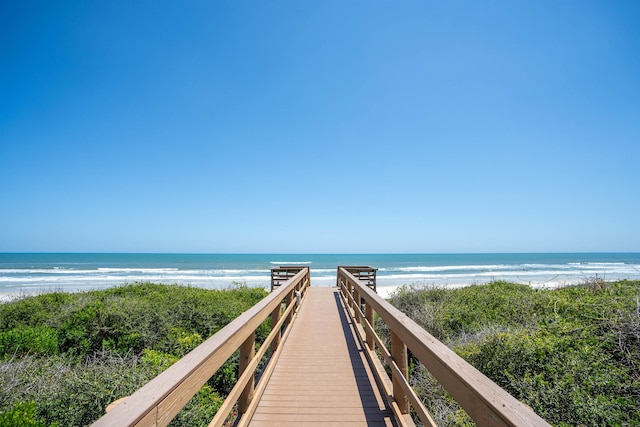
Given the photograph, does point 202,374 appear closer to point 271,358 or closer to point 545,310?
point 271,358

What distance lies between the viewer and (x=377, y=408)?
3.01 m

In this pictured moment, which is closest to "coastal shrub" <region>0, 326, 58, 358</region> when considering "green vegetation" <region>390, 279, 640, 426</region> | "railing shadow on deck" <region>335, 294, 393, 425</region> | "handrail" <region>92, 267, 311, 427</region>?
"handrail" <region>92, 267, 311, 427</region>

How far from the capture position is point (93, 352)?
6.68 meters

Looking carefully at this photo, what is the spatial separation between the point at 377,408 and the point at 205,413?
2.28 m

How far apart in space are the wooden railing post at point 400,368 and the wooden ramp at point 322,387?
9.2 inches

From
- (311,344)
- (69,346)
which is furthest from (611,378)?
(69,346)

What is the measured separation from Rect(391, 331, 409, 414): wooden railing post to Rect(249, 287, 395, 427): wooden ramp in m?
0.23

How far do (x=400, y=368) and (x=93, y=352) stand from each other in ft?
22.9

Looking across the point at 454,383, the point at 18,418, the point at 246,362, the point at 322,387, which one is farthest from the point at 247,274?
the point at 454,383

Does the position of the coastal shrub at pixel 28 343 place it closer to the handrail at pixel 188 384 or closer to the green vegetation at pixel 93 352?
the green vegetation at pixel 93 352

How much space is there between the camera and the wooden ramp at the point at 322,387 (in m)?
2.83

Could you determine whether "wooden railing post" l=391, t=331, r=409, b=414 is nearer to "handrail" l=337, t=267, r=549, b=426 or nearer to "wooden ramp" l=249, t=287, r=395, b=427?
"handrail" l=337, t=267, r=549, b=426

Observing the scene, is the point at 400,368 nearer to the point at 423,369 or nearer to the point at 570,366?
the point at 570,366

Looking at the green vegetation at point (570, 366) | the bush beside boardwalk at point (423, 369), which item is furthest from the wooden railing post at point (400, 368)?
the bush beside boardwalk at point (423, 369)
